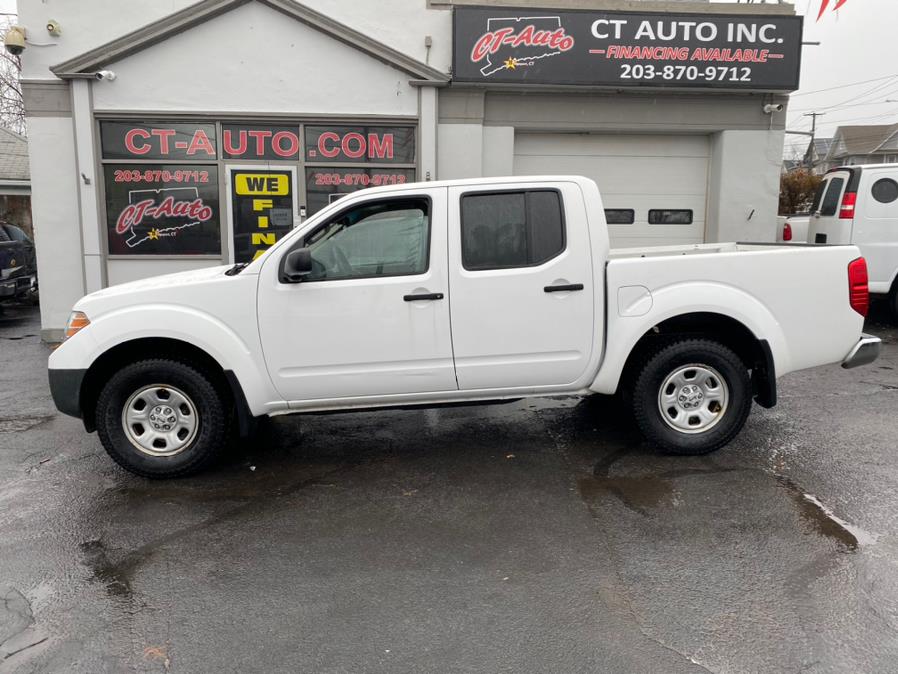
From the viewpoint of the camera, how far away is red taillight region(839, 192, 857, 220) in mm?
9984

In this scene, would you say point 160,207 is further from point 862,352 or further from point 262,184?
point 862,352

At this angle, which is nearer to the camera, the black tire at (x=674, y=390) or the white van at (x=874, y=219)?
the black tire at (x=674, y=390)

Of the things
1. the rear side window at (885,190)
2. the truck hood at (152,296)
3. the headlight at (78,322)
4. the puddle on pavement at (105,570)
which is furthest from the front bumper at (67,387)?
the rear side window at (885,190)

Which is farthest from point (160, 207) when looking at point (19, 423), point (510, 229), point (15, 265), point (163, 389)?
point (510, 229)

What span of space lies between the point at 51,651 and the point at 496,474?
281 cm

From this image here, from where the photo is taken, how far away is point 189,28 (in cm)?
991

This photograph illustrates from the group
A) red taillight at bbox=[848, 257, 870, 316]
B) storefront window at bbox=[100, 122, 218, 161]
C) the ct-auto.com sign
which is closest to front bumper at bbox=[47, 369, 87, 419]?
red taillight at bbox=[848, 257, 870, 316]

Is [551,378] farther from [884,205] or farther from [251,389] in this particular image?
[884,205]

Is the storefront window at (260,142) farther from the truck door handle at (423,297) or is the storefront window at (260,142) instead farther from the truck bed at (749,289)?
the truck bed at (749,289)

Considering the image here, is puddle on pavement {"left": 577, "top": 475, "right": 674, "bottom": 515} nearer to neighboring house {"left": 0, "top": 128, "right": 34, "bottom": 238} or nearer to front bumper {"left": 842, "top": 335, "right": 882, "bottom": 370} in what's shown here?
front bumper {"left": 842, "top": 335, "right": 882, "bottom": 370}

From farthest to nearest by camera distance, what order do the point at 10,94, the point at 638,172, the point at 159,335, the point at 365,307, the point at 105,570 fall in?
1. the point at 10,94
2. the point at 638,172
3. the point at 365,307
4. the point at 159,335
5. the point at 105,570

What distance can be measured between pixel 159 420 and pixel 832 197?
970 centimetres

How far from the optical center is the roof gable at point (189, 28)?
9734 mm

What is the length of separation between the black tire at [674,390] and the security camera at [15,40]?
30.7 ft
